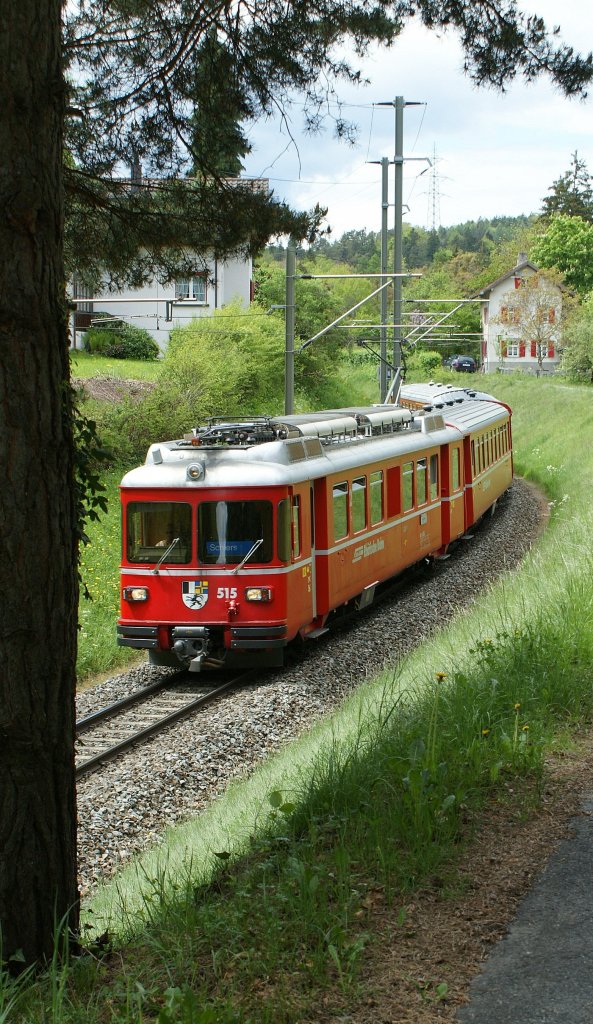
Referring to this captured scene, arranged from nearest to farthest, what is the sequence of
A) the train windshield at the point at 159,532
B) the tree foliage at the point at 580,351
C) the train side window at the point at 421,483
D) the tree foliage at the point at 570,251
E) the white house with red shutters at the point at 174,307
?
1. the train windshield at the point at 159,532
2. the train side window at the point at 421,483
3. the white house with red shutters at the point at 174,307
4. the tree foliage at the point at 580,351
5. the tree foliage at the point at 570,251

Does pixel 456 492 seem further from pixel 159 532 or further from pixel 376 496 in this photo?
pixel 159 532

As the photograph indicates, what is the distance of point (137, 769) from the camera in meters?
9.84

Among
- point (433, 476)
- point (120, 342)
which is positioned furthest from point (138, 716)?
point (120, 342)

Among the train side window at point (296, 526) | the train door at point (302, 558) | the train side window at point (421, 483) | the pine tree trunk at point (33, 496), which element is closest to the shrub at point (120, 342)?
the train side window at point (421, 483)

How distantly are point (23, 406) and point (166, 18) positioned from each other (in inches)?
264

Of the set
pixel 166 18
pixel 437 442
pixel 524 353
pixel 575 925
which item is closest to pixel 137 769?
pixel 575 925

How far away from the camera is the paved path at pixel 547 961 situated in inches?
153

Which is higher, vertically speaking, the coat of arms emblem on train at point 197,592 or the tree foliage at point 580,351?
the tree foliage at point 580,351

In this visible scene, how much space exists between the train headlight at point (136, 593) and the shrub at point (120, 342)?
120 ft

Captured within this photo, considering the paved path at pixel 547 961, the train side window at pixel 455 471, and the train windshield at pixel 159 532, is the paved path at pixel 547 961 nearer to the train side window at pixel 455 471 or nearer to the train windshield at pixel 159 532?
the train windshield at pixel 159 532

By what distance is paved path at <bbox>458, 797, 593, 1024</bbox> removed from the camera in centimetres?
390

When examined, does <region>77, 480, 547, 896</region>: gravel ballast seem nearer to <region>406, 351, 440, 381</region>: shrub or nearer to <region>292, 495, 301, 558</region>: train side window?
<region>292, 495, 301, 558</region>: train side window

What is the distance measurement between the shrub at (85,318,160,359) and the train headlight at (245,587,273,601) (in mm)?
37227

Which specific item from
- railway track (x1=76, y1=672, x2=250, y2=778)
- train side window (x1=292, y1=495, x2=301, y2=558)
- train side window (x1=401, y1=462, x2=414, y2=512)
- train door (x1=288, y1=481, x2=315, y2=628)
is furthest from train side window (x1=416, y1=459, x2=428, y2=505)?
railway track (x1=76, y1=672, x2=250, y2=778)
